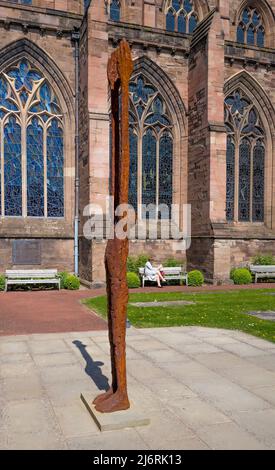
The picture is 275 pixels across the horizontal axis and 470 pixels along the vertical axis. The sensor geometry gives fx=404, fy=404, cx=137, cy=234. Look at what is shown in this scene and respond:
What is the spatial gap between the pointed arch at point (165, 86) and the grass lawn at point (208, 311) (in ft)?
28.9

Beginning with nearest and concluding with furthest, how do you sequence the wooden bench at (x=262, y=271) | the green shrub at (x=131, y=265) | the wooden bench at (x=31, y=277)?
1. the wooden bench at (x=31, y=277)
2. the green shrub at (x=131, y=265)
3. the wooden bench at (x=262, y=271)

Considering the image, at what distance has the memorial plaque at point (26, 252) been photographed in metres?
16.2

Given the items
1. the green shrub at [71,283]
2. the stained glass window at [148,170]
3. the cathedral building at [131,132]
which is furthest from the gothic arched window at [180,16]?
the green shrub at [71,283]

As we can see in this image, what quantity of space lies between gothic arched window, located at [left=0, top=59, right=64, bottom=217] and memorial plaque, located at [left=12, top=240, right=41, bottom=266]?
1347 millimetres

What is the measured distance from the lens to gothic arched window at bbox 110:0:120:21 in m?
19.6

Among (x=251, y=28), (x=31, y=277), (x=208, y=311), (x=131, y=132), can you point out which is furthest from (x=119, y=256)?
(x=251, y=28)

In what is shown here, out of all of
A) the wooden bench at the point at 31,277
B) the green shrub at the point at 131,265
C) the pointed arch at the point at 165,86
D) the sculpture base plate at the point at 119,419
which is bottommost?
the sculpture base plate at the point at 119,419

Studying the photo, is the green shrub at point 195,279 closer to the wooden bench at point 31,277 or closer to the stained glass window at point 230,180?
the stained glass window at point 230,180

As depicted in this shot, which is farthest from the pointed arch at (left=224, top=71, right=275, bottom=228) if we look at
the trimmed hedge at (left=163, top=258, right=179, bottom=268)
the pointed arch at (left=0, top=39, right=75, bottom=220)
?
the pointed arch at (left=0, top=39, right=75, bottom=220)

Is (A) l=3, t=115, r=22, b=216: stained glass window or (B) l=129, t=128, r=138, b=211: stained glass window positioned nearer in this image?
(A) l=3, t=115, r=22, b=216: stained glass window

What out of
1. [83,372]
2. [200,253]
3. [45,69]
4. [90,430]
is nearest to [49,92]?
[45,69]

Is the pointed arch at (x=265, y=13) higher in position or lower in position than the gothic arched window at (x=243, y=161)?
higher

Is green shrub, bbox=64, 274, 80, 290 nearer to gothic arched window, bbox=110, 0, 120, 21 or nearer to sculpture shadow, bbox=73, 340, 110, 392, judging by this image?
sculpture shadow, bbox=73, 340, 110, 392

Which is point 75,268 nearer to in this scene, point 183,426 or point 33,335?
point 33,335
